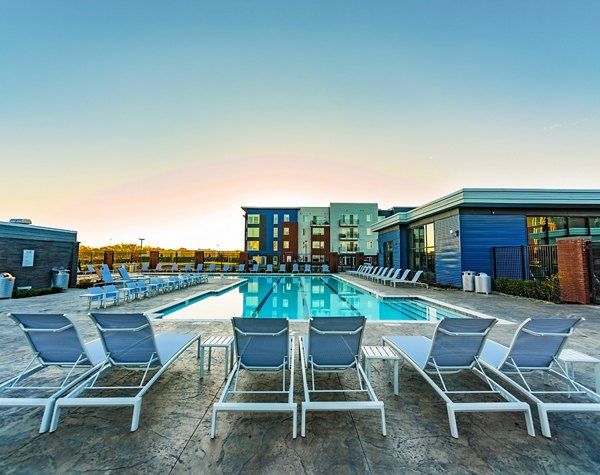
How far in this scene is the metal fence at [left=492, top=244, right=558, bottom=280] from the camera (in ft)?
32.2

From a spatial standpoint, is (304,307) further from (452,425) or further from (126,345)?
(452,425)

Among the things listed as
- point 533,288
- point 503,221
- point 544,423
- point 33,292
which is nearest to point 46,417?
point 544,423

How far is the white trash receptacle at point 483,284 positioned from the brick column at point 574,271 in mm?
2400

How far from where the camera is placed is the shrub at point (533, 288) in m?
8.39

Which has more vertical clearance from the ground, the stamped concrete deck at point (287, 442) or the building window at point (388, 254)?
the building window at point (388, 254)

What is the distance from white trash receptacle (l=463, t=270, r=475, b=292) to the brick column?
9.77 ft

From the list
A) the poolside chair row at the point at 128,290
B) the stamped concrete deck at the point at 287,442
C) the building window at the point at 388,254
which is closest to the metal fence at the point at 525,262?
the building window at the point at 388,254

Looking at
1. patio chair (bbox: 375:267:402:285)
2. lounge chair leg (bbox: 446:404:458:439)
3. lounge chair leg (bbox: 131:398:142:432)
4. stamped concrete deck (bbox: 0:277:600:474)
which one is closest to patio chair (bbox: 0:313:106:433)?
stamped concrete deck (bbox: 0:277:600:474)

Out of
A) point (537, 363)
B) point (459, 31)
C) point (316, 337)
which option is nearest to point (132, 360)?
point (316, 337)

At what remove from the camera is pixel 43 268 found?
38.1ft

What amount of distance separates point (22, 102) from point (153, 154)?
208 inches

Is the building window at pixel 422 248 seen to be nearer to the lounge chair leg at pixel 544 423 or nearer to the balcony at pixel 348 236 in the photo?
the lounge chair leg at pixel 544 423

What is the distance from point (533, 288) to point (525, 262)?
248cm

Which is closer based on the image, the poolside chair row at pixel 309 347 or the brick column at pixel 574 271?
the poolside chair row at pixel 309 347
